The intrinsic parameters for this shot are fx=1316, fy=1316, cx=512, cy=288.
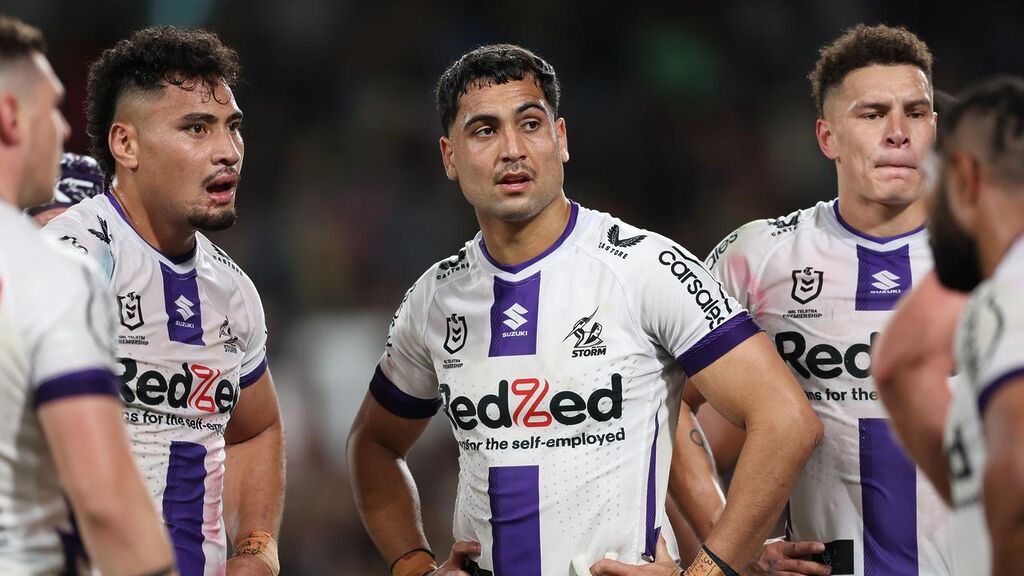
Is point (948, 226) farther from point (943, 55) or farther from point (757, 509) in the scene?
point (943, 55)

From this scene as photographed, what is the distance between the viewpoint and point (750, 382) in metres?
4.36

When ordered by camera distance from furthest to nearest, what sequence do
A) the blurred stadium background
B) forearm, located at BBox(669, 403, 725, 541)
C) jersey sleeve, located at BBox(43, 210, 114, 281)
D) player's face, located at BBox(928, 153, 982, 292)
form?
the blurred stadium background, forearm, located at BBox(669, 403, 725, 541), jersey sleeve, located at BBox(43, 210, 114, 281), player's face, located at BBox(928, 153, 982, 292)

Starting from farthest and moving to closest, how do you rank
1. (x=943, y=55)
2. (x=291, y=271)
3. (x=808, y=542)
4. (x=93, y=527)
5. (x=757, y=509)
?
(x=943, y=55)
(x=291, y=271)
(x=808, y=542)
(x=757, y=509)
(x=93, y=527)

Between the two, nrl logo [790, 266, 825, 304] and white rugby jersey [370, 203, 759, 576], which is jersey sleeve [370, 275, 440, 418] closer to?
white rugby jersey [370, 203, 759, 576]

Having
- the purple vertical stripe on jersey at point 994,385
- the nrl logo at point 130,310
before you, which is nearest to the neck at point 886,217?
the purple vertical stripe on jersey at point 994,385

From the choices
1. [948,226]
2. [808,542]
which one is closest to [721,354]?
[808,542]

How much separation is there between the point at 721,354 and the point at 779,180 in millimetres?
6893

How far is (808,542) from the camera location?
472 centimetres

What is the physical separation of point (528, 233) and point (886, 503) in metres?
1.59

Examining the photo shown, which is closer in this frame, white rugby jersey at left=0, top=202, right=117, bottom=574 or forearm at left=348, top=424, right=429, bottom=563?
white rugby jersey at left=0, top=202, right=117, bottom=574

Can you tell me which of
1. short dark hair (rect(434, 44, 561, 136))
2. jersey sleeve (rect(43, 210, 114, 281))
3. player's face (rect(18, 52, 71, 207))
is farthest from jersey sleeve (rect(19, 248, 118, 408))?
short dark hair (rect(434, 44, 561, 136))

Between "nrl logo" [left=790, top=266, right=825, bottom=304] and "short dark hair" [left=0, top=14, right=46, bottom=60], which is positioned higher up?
"short dark hair" [left=0, top=14, right=46, bottom=60]

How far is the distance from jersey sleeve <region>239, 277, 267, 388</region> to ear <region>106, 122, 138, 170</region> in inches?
26.9

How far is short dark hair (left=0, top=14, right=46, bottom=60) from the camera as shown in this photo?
319 centimetres
